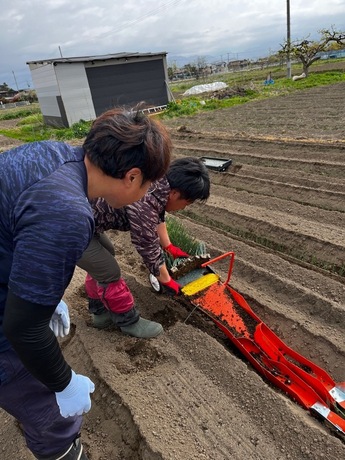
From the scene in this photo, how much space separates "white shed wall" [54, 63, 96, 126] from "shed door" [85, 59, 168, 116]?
33 centimetres

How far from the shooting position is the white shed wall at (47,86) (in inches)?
617

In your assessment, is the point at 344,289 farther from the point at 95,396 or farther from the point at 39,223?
the point at 39,223

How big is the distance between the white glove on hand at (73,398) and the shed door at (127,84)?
1560 cm

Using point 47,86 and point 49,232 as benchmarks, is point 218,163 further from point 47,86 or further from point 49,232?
point 47,86

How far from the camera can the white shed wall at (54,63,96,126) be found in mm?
15281

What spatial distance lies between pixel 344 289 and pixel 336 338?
62 cm

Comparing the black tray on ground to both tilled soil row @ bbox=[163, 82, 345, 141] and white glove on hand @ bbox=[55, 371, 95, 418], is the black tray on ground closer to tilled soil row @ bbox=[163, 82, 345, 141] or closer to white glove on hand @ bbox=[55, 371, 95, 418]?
tilled soil row @ bbox=[163, 82, 345, 141]

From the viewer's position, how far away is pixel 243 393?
2.29 metres

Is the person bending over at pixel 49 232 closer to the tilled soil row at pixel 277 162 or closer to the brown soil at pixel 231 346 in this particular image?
the brown soil at pixel 231 346

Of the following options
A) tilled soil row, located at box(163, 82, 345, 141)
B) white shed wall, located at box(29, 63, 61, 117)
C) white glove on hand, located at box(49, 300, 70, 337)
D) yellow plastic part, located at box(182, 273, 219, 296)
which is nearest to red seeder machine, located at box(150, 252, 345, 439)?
yellow plastic part, located at box(182, 273, 219, 296)

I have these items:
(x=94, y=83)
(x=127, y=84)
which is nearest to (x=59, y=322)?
(x=94, y=83)

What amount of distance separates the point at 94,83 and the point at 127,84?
1.68 metres

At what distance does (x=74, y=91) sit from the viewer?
15.7 m

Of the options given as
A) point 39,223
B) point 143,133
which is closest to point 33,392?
point 39,223
